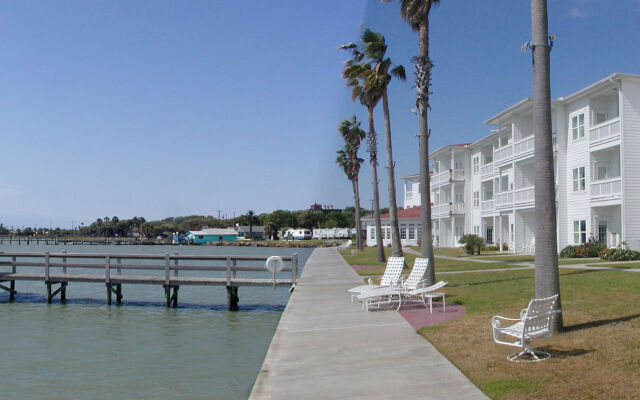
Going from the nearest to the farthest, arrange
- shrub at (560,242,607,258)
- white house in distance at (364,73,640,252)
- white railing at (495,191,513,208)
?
white house in distance at (364,73,640,252) < shrub at (560,242,607,258) < white railing at (495,191,513,208)

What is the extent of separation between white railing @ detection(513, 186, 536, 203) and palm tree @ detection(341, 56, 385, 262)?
9352 mm

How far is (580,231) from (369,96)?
14.2 metres

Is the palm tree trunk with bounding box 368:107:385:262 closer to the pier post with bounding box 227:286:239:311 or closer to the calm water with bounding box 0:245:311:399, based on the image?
the calm water with bounding box 0:245:311:399

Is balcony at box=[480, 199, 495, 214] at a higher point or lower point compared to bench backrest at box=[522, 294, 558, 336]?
higher

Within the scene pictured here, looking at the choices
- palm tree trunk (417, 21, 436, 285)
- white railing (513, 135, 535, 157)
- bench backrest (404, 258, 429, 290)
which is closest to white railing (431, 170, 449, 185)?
white railing (513, 135, 535, 157)

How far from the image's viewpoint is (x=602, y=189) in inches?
1197

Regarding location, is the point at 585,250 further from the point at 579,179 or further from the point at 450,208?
the point at 450,208

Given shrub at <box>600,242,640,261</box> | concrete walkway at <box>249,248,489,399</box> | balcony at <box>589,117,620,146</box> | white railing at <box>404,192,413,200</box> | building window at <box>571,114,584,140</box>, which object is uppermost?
building window at <box>571,114,584,140</box>

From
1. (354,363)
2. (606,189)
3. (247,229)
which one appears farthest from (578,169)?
(247,229)

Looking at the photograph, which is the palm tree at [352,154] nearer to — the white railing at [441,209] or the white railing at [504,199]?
the white railing at [441,209]

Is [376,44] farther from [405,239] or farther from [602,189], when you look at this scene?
[405,239]

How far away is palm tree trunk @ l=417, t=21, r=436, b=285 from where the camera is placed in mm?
19016

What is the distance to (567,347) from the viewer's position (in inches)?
350

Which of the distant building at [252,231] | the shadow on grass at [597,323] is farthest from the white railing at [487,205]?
the distant building at [252,231]
